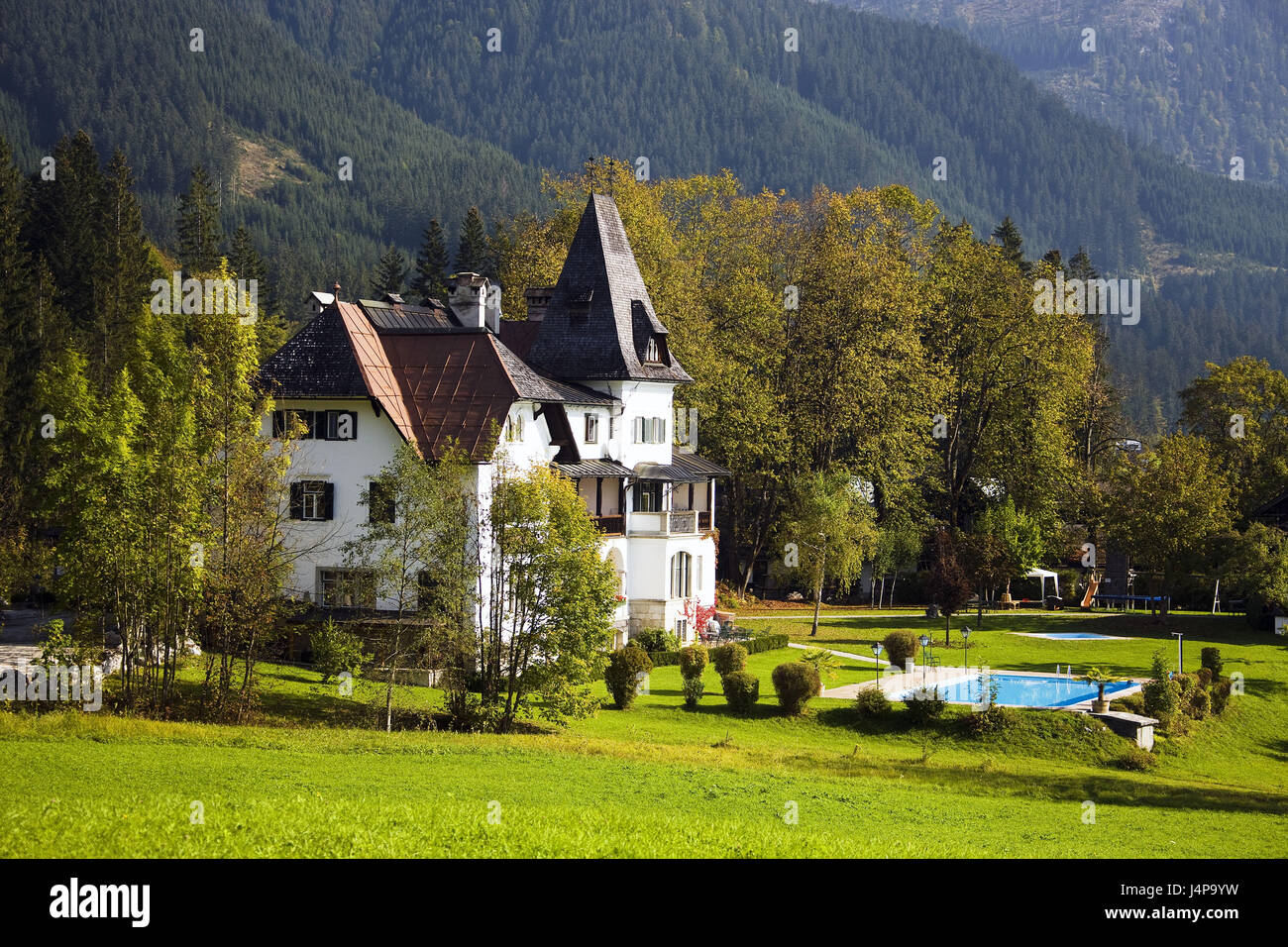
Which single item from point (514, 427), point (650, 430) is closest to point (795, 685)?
point (514, 427)

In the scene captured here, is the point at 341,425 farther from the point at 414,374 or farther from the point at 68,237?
the point at 68,237

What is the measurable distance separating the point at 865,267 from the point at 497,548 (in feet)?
122

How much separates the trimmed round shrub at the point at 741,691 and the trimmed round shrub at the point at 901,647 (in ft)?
31.6

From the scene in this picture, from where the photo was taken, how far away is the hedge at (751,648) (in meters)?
47.0

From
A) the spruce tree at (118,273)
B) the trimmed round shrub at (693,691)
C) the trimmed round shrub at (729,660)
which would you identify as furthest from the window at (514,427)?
the spruce tree at (118,273)

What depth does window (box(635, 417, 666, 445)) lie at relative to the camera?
52031mm

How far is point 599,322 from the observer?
5216 cm

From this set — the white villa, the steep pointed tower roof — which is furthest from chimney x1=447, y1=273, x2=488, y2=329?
the steep pointed tower roof

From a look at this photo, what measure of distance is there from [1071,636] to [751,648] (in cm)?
1699

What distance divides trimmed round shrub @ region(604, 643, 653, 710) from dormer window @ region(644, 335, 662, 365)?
16891mm

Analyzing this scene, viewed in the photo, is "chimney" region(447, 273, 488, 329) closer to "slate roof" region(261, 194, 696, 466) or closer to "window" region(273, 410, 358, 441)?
"slate roof" region(261, 194, 696, 466)

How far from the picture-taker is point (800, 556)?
57.6 m

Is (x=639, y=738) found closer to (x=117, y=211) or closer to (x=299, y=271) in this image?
(x=117, y=211)

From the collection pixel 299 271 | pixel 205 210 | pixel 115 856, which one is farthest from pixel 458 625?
pixel 299 271
